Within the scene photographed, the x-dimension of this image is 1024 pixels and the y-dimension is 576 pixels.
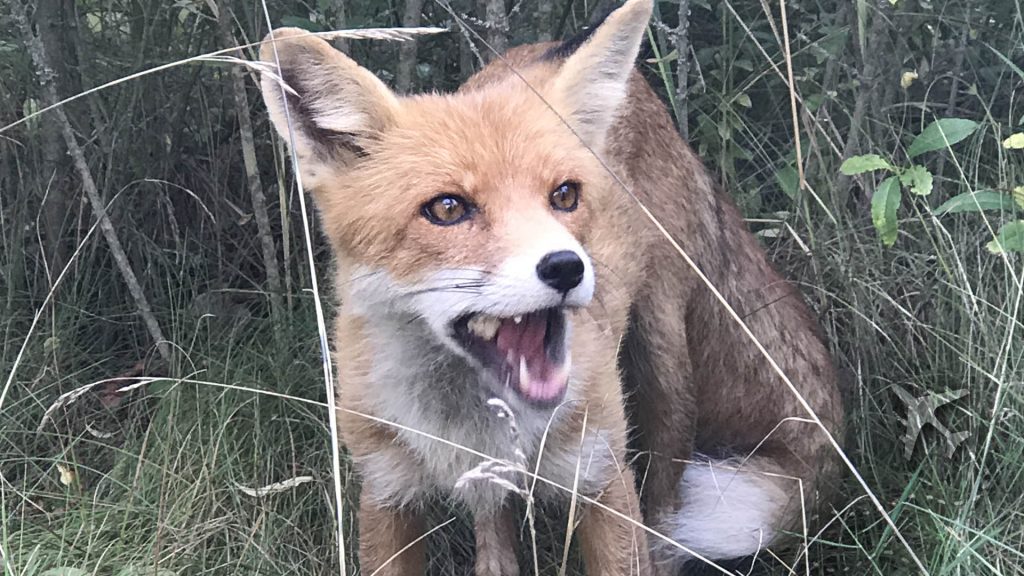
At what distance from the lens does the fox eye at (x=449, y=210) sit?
1.87 m

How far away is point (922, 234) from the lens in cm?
298

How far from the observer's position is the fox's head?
1779mm

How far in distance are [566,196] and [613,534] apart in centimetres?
74

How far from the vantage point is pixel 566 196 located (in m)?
2.01

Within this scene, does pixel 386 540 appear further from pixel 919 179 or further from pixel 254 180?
pixel 919 179

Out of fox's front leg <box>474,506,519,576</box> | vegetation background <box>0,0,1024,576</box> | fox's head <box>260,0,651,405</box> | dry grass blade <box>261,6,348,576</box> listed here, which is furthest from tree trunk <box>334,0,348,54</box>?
fox's front leg <box>474,506,519,576</box>

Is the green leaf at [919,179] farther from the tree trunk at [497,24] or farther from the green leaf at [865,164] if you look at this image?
the tree trunk at [497,24]

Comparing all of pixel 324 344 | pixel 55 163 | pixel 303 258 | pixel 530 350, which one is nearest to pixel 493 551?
pixel 530 350

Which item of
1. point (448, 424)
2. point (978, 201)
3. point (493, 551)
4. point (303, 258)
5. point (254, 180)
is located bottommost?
point (493, 551)

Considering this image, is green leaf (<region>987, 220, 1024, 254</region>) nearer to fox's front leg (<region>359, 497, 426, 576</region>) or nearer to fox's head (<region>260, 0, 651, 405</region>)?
fox's head (<region>260, 0, 651, 405</region>)

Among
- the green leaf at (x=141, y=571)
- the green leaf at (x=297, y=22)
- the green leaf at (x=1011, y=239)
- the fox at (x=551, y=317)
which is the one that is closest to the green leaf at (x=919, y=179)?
the green leaf at (x=1011, y=239)

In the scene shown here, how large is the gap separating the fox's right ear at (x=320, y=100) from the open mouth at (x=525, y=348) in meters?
0.44

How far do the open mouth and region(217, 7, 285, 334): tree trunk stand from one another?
1.21 meters

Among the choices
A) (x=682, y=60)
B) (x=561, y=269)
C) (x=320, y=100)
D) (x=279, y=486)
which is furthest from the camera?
(x=682, y=60)
